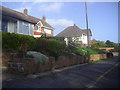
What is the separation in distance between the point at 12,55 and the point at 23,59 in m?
0.96

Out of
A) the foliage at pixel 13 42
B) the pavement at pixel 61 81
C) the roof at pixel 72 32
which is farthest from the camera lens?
the roof at pixel 72 32

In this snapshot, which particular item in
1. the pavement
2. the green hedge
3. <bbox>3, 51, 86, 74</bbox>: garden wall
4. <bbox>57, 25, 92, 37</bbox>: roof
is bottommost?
the pavement

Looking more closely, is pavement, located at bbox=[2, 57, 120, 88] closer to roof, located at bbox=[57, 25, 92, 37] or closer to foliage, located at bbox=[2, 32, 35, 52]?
foliage, located at bbox=[2, 32, 35, 52]

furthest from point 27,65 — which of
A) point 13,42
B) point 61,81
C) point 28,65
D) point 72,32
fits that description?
point 72,32

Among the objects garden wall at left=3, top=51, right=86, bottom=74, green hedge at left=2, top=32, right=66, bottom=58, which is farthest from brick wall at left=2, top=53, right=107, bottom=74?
green hedge at left=2, top=32, right=66, bottom=58

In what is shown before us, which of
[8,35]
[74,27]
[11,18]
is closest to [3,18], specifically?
[11,18]

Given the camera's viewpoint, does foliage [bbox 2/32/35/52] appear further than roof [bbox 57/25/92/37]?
No

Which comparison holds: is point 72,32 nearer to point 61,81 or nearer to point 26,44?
point 26,44

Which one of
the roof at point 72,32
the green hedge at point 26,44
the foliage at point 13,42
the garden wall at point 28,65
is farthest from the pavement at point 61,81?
the roof at point 72,32

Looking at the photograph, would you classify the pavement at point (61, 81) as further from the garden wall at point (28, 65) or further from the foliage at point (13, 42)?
the foliage at point (13, 42)

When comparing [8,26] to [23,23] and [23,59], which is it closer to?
[23,23]

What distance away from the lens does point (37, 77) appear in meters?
8.80

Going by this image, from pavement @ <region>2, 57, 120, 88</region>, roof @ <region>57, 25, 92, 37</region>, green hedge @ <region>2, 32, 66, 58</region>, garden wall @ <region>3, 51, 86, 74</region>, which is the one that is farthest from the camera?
roof @ <region>57, 25, 92, 37</region>

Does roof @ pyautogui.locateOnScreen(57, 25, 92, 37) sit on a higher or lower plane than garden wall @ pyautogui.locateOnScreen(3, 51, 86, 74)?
higher
